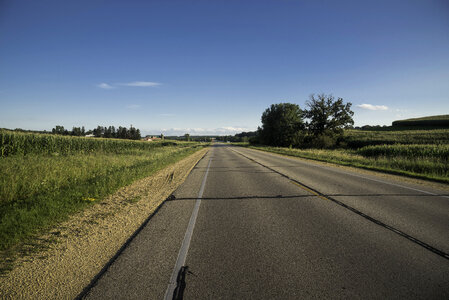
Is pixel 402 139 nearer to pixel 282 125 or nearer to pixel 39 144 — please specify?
pixel 282 125

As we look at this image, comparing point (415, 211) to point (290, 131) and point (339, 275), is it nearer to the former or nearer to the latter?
point (339, 275)

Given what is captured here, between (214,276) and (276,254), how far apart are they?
43.4 inches

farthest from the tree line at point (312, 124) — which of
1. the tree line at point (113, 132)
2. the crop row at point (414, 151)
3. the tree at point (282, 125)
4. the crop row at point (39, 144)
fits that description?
the tree line at point (113, 132)

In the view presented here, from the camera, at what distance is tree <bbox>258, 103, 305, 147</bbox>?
2063 inches

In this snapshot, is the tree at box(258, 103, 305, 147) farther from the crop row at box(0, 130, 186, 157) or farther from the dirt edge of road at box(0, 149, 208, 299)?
the dirt edge of road at box(0, 149, 208, 299)

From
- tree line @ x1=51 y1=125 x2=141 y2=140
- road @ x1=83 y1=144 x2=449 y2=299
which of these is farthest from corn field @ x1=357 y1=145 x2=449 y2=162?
tree line @ x1=51 y1=125 x2=141 y2=140

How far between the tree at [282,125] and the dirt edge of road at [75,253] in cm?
5111

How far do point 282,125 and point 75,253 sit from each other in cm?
5672

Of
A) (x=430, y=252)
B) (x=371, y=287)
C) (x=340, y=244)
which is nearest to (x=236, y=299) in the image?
(x=371, y=287)

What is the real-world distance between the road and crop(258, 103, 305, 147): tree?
4861 centimetres

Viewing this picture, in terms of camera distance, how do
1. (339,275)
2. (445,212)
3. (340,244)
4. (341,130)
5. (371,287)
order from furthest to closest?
1. (341,130)
2. (445,212)
3. (340,244)
4. (339,275)
5. (371,287)

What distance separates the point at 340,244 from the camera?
11.3 feet

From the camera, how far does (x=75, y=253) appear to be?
3.34 m

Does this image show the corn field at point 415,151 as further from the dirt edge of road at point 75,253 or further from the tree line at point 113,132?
the tree line at point 113,132
